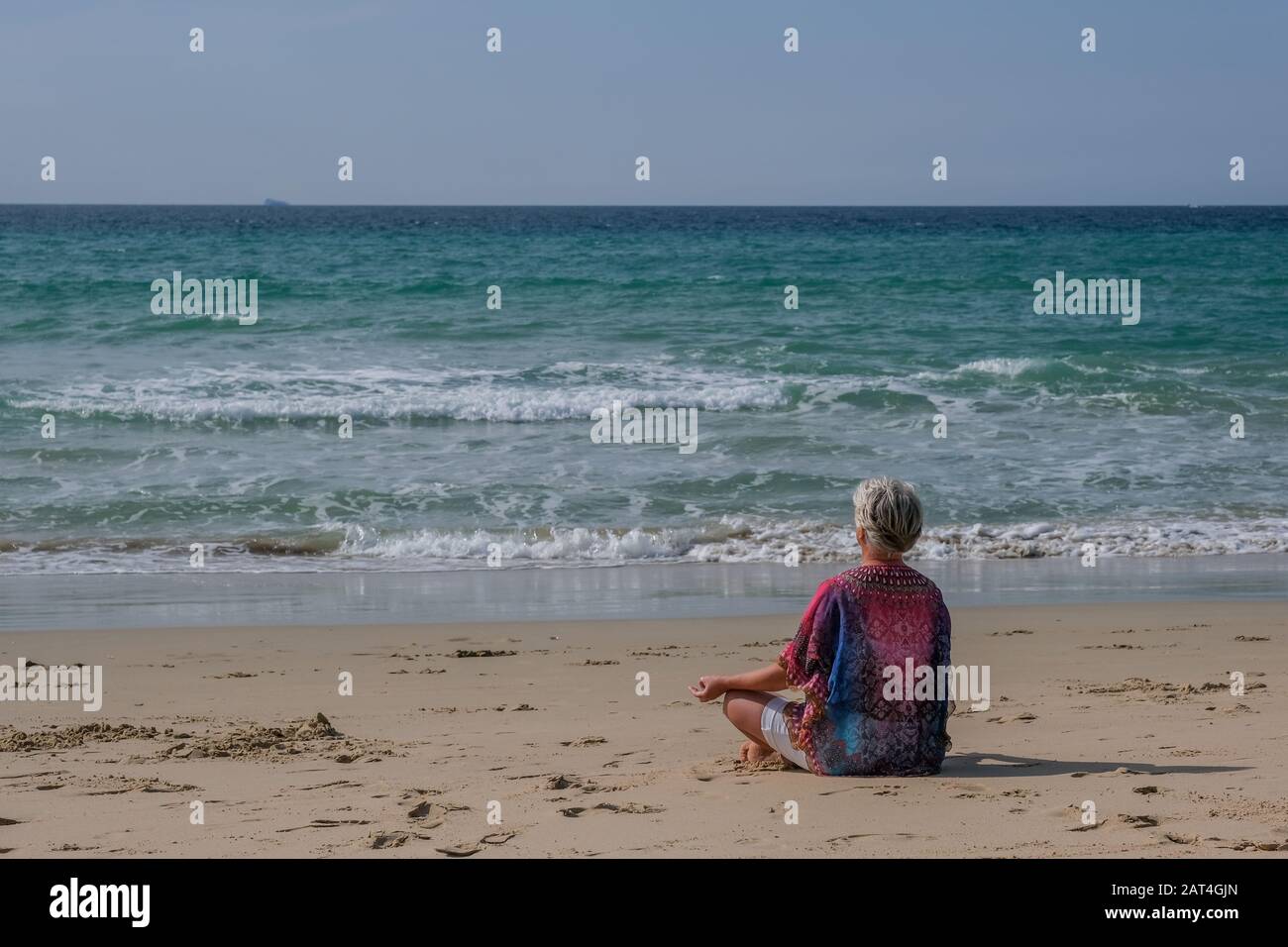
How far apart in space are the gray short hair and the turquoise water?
238 inches

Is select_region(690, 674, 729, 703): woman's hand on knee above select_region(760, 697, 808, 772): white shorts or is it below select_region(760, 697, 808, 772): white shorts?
above

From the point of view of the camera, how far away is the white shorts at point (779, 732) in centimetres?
433

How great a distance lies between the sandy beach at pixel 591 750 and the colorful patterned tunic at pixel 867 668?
0.38ft

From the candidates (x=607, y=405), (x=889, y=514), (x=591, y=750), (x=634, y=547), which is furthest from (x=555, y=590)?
(x=607, y=405)

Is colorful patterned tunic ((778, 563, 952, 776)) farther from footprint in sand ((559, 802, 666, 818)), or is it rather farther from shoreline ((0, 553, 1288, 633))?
shoreline ((0, 553, 1288, 633))

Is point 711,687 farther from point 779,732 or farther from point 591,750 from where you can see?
point 591,750

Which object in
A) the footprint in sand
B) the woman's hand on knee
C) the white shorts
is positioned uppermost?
the woman's hand on knee

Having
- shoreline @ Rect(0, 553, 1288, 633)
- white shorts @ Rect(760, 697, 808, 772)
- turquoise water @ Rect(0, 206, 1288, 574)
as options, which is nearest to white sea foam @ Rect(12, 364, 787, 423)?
turquoise water @ Rect(0, 206, 1288, 574)

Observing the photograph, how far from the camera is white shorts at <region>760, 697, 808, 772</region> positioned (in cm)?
433

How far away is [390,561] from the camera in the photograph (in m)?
10.2

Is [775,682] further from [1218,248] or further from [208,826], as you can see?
[1218,248]

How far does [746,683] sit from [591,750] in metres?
0.86

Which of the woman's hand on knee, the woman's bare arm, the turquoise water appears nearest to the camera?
the woman's bare arm

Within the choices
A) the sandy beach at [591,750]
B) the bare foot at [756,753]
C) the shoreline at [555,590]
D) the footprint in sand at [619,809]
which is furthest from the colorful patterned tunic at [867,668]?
the shoreline at [555,590]
